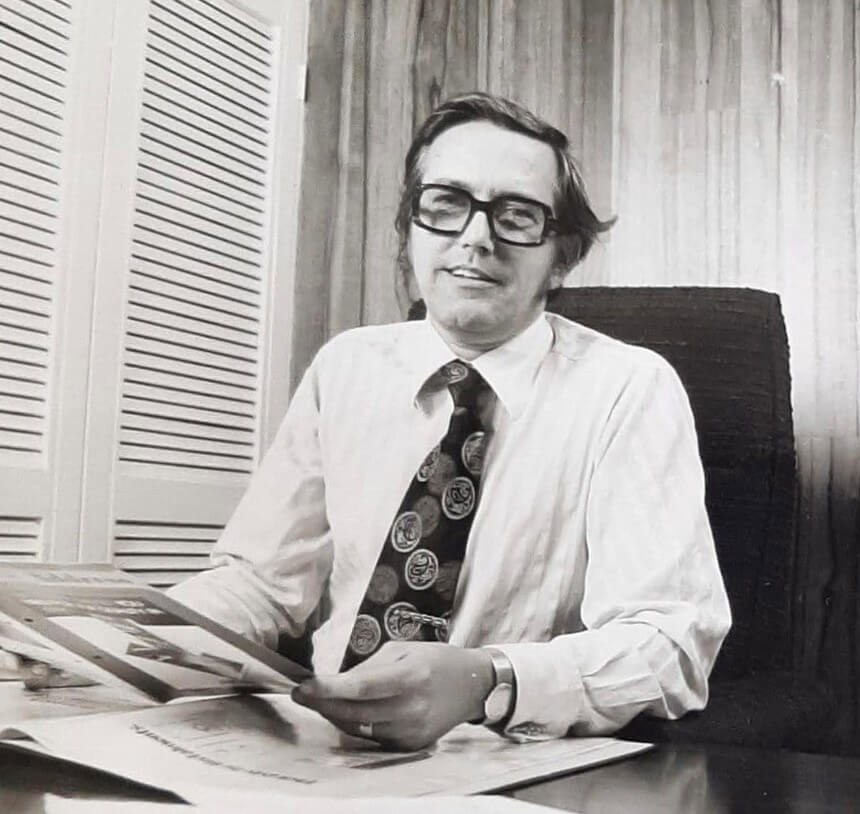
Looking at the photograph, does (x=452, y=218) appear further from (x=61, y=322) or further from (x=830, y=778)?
(x=830, y=778)

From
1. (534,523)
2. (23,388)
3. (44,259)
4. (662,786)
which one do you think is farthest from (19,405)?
(662,786)

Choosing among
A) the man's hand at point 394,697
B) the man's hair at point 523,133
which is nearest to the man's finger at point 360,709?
the man's hand at point 394,697

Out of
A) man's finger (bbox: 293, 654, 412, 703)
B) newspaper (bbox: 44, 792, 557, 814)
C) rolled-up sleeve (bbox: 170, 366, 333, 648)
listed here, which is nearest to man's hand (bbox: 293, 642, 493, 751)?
man's finger (bbox: 293, 654, 412, 703)

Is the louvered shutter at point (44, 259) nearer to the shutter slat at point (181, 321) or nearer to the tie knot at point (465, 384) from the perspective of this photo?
the shutter slat at point (181, 321)

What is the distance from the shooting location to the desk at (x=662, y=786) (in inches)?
21.7

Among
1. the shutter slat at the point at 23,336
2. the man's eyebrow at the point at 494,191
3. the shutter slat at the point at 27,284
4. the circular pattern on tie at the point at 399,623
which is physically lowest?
the circular pattern on tie at the point at 399,623

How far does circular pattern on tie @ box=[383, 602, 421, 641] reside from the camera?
0.83 meters

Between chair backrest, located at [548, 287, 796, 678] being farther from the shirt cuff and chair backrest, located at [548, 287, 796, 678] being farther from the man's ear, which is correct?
the shirt cuff

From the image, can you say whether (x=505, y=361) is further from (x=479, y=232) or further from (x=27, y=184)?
(x=27, y=184)

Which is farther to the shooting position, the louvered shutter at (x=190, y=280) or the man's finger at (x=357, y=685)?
the louvered shutter at (x=190, y=280)

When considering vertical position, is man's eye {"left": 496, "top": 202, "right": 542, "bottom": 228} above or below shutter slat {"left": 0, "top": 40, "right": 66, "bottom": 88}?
below

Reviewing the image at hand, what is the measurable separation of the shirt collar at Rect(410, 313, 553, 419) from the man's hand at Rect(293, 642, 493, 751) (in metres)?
0.26

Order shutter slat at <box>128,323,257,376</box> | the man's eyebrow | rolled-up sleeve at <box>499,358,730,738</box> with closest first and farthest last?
1. rolled-up sleeve at <box>499,358,730,738</box>
2. the man's eyebrow
3. shutter slat at <box>128,323,257,376</box>

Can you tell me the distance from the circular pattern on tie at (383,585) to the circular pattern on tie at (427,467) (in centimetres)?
8
